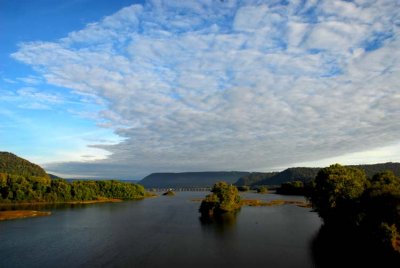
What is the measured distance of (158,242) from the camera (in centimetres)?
8094

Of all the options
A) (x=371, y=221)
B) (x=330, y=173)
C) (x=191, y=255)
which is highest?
(x=330, y=173)

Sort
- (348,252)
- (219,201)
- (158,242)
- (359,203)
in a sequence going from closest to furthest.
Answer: (348,252), (359,203), (158,242), (219,201)

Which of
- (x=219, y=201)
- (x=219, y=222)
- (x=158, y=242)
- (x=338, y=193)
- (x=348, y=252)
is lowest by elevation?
(x=348, y=252)

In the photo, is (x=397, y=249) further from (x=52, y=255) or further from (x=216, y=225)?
(x=52, y=255)

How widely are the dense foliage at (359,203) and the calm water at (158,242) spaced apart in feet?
28.8

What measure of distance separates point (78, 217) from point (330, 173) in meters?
86.6

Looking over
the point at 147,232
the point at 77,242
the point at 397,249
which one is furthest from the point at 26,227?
the point at 397,249

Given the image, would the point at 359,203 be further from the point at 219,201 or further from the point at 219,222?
the point at 219,201

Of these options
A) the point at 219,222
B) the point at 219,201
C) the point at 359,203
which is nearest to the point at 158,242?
the point at 219,222

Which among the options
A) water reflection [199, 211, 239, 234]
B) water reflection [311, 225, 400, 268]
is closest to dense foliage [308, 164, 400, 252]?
water reflection [311, 225, 400, 268]

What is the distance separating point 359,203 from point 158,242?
4473 centimetres

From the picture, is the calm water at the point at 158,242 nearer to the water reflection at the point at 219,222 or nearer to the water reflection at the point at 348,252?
the water reflection at the point at 219,222

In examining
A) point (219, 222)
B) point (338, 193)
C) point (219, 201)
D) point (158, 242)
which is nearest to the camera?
point (158, 242)

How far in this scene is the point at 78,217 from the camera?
12825 cm
